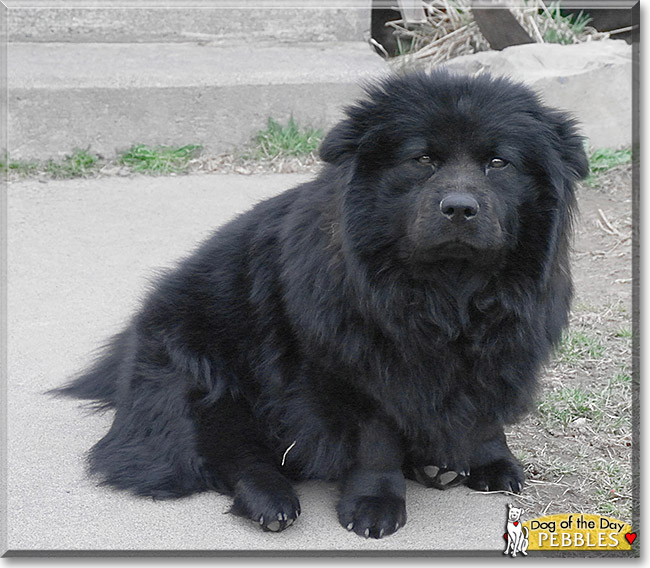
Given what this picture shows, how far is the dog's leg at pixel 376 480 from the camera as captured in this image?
3.11 meters

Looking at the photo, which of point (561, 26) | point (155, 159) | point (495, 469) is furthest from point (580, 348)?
point (561, 26)

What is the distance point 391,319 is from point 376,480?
583 millimetres

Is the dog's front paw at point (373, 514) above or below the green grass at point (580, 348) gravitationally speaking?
above

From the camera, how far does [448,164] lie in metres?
3.00

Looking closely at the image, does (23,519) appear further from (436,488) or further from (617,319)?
(617,319)

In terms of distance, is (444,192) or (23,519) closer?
(444,192)

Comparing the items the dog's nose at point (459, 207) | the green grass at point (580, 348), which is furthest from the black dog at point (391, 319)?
the green grass at point (580, 348)

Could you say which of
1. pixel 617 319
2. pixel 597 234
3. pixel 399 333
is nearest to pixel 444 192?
pixel 399 333

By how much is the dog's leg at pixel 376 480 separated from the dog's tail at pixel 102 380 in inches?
49.4

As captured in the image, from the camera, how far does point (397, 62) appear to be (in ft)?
27.7

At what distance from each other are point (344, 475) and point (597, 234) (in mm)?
3746

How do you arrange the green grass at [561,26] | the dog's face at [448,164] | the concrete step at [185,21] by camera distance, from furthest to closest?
the green grass at [561,26], the concrete step at [185,21], the dog's face at [448,164]

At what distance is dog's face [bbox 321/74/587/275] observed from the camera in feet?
9.68

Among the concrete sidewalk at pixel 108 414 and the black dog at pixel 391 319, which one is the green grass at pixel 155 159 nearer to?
the concrete sidewalk at pixel 108 414
